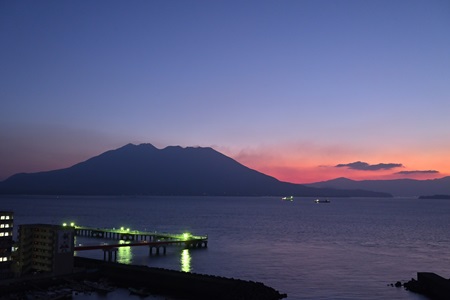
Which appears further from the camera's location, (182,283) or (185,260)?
(185,260)

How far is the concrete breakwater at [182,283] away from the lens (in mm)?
33531

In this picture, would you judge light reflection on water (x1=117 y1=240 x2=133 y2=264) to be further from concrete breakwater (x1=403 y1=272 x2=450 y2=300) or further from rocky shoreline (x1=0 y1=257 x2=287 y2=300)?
concrete breakwater (x1=403 y1=272 x2=450 y2=300)

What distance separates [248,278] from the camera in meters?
43.0

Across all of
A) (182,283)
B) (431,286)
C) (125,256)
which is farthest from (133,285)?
(431,286)

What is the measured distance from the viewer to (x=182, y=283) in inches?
1439

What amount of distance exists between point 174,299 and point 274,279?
39.8 ft

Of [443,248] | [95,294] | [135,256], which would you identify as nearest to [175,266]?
[135,256]

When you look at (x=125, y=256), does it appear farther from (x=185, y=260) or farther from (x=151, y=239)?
(x=151, y=239)

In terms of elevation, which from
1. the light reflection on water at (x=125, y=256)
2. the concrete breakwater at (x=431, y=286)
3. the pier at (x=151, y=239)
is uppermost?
the pier at (x=151, y=239)

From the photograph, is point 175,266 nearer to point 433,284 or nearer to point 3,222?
point 3,222

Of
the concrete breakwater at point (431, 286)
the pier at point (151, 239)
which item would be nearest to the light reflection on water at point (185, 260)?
the pier at point (151, 239)

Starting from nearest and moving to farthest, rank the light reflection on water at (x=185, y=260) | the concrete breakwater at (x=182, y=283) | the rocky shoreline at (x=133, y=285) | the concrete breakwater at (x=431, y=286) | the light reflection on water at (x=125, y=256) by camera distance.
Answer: the rocky shoreline at (x=133, y=285)
the concrete breakwater at (x=182, y=283)
the concrete breakwater at (x=431, y=286)
the light reflection on water at (x=185, y=260)
the light reflection on water at (x=125, y=256)

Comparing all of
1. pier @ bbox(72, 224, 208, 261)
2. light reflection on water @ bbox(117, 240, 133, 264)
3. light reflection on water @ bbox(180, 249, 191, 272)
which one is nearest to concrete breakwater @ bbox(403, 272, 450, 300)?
light reflection on water @ bbox(180, 249, 191, 272)

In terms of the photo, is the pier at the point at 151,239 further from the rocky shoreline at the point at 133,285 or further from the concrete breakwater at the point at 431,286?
the concrete breakwater at the point at 431,286
